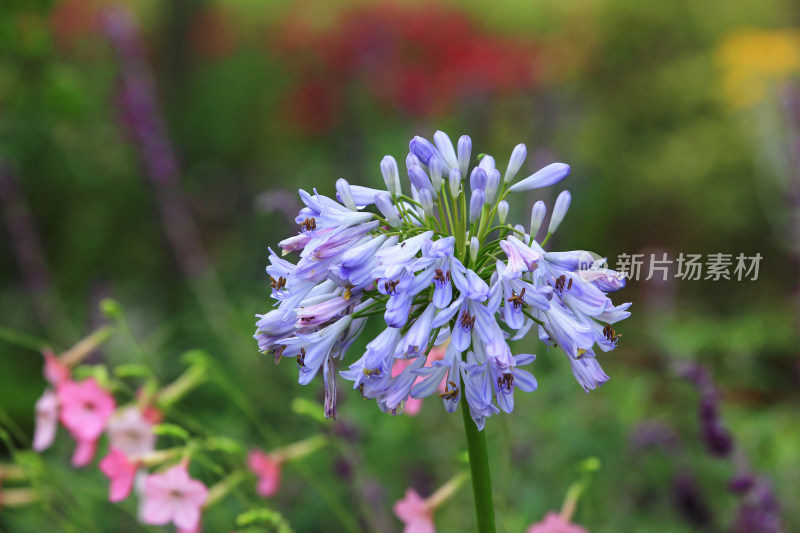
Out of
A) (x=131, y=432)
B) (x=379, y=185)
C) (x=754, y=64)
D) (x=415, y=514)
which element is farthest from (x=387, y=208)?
(x=754, y=64)

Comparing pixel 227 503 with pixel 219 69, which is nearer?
pixel 227 503

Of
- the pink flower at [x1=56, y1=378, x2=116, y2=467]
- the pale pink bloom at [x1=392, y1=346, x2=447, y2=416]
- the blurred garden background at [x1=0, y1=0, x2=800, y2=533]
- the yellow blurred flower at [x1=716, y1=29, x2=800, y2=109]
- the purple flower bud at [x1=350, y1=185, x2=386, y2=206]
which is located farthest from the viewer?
the yellow blurred flower at [x1=716, y1=29, x2=800, y2=109]

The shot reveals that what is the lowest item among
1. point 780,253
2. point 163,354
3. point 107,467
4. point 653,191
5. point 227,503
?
point 780,253

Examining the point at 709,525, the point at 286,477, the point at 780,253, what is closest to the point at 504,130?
the point at 780,253

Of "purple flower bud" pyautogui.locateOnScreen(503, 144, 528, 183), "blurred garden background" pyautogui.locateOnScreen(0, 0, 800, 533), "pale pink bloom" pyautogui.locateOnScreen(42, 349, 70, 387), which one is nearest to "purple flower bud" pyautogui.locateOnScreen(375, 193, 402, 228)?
"purple flower bud" pyautogui.locateOnScreen(503, 144, 528, 183)

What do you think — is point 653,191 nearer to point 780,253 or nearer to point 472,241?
point 780,253

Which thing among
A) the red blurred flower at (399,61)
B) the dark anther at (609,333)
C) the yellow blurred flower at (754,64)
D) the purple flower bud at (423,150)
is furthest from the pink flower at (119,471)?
the yellow blurred flower at (754,64)

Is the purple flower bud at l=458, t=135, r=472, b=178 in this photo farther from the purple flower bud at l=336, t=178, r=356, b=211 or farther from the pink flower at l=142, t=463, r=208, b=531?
the pink flower at l=142, t=463, r=208, b=531
